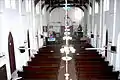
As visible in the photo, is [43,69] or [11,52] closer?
[11,52]

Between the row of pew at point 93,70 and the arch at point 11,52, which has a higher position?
the arch at point 11,52

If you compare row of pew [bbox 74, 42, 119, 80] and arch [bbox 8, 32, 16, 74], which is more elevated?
arch [bbox 8, 32, 16, 74]

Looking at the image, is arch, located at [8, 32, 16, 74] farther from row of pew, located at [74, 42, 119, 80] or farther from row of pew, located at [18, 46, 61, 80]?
row of pew, located at [74, 42, 119, 80]

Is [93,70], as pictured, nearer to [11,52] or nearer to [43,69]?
[43,69]

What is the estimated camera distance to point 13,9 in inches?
394

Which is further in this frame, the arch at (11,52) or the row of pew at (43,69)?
the row of pew at (43,69)

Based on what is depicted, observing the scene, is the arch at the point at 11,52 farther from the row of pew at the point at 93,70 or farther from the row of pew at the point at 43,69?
the row of pew at the point at 93,70

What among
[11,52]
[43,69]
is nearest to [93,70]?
[43,69]

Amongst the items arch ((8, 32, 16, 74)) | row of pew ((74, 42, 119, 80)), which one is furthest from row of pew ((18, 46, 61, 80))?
row of pew ((74, 42, 119, 80))

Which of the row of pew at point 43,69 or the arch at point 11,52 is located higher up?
the arch at point 11,52

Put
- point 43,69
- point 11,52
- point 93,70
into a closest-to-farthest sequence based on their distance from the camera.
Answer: point 11,52
point 93,70
point 43,69

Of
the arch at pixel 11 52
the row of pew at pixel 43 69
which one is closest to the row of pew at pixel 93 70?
the row of pew at pixel 43 69

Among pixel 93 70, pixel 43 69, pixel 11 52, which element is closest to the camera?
pixel 11 52

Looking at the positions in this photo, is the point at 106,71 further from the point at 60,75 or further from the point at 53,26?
the point at 53,26
